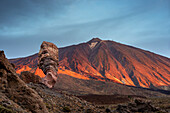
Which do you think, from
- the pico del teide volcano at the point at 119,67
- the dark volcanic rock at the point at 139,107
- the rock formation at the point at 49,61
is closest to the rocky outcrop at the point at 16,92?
the dark volcanic rock at the point at 139,107

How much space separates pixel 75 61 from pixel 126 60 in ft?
190

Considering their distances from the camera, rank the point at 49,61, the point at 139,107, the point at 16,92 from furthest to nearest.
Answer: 1. the point at 49,61
2. the point at 139,107
3. the point at 16,92

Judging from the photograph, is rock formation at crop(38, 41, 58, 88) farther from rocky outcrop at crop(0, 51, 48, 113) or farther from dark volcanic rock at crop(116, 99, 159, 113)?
rocky outcrop at crop(0, 51, 48, 113)

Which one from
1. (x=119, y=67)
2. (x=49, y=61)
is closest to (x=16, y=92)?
(x=49, y=61)

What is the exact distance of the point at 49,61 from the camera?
30.3 meters

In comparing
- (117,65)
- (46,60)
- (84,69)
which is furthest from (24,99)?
(117,65)

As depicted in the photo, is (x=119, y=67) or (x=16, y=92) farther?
(x=119, y=67)

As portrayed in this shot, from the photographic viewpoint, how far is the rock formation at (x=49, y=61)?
95.5 feet

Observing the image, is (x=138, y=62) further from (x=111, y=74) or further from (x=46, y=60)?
(x=46, y=60)

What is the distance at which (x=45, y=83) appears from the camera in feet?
91.7

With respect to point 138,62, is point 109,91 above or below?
below

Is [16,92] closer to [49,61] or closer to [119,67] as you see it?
[49,61]

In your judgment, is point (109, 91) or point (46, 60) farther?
point (109, 91)

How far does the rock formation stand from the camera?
29103mm
